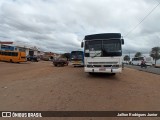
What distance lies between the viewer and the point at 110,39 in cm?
1309

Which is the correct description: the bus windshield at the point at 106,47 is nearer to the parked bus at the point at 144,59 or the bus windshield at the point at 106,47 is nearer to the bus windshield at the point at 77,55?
the bus windshield at the point at 77,55

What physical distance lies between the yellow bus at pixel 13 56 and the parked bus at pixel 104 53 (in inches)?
1111

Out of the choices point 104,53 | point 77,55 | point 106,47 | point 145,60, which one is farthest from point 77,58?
point 145,60

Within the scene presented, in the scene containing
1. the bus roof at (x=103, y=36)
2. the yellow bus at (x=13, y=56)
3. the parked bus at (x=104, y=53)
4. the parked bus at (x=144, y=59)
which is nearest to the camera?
the parked bus at (x=104, y=53)

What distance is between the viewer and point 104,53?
1284 cm

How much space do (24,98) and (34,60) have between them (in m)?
44.2

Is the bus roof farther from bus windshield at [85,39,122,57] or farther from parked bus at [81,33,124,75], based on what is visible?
bus windshield at [85,39,122,57]

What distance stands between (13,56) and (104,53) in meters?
30.5

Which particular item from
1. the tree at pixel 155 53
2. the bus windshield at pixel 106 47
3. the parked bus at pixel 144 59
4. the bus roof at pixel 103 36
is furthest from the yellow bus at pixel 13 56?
the tree at pixel 155 53

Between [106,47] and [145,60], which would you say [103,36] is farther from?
[145,60]

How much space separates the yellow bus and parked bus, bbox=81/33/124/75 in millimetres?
28211

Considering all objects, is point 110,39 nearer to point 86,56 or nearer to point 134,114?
point 86,56

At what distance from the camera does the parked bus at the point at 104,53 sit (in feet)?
41.2

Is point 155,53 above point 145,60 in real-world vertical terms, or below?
above
